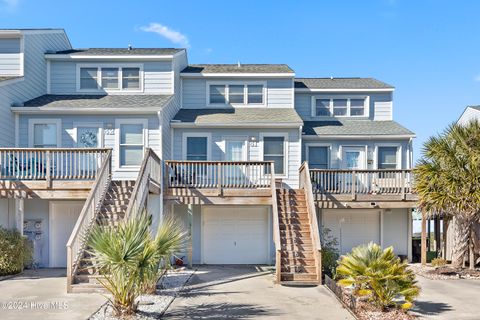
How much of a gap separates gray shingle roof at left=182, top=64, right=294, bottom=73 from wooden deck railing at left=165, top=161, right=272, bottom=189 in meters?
4.89

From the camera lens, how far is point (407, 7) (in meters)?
15.0

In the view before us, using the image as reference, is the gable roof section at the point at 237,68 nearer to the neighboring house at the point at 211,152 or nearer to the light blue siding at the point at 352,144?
the neighboring house at the point at 211,152

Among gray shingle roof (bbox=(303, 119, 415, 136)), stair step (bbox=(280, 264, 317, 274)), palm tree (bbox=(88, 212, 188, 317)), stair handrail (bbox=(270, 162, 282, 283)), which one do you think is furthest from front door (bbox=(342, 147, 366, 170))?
palm tree (bbox=(88, 212, 188, 317))

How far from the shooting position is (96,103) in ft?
57.7

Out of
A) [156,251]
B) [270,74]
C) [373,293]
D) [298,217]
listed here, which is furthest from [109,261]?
[270,74]

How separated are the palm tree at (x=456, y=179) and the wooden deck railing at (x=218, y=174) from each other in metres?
5.16

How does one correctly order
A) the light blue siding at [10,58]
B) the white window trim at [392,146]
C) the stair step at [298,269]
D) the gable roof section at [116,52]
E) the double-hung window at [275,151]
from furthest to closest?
the white window trim at [392,146] → the gable roof section at [116,52] → the double-hung window at [275,151] → the light blue siding at [10,58] → the stair step at [298,269]

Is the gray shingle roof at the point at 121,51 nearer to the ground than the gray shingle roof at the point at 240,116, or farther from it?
farther from it

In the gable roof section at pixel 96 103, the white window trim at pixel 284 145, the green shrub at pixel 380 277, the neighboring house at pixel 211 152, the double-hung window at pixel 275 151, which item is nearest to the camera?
the green shrub at pixel 380 277

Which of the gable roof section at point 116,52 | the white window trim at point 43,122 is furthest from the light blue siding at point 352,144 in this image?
the white window trim at point 43,122

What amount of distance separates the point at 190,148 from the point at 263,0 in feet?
19.8

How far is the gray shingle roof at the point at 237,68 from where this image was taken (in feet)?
67.0

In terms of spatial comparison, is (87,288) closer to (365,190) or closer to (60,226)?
(60,226)

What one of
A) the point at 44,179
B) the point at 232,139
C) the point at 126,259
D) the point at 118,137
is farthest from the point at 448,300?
the point at 118,137
